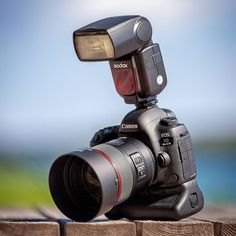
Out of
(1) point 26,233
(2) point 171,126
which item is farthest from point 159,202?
(1) point 26,233

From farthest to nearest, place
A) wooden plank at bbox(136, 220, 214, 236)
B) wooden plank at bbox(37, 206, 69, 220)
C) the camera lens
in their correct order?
wooden plank at bbox(37, 206, 69, 220), wooden plank at bbox(136, 220, 214, 236), the camera lens

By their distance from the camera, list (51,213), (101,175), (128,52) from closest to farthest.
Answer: (101,175)
(128,52)
(51,213)

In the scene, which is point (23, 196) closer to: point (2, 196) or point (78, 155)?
point (2, 196)

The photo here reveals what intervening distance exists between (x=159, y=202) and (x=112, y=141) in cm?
20

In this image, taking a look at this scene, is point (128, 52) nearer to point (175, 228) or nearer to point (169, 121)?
point (169, 121)

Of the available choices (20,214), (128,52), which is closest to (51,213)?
(20,214)

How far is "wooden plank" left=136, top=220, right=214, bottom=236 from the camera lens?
1.68 m

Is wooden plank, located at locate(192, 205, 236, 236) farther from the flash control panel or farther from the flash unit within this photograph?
the flash unit

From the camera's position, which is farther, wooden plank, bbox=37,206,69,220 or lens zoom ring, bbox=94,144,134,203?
wooden plank, bbox=37,206,69,220

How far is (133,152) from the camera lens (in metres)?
1.69

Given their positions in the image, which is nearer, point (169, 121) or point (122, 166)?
point (122, 166)

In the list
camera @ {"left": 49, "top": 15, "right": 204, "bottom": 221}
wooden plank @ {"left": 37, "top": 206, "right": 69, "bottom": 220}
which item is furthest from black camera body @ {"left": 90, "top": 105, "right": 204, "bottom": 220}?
wooden plank @ {"left": 37, "top": 206, "right": 69, "bottom": 220}

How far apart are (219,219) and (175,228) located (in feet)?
0.39

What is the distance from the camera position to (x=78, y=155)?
1531 mm
